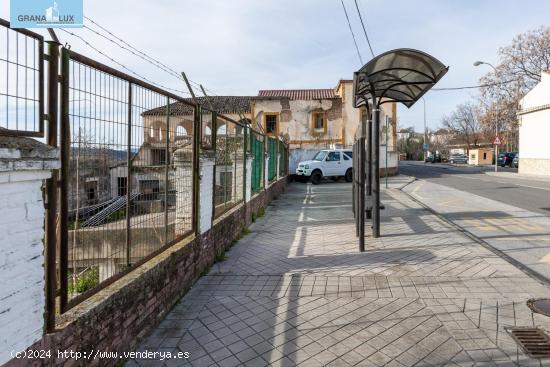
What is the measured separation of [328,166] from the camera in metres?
22.7

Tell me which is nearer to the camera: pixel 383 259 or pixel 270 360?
pixel 270 360

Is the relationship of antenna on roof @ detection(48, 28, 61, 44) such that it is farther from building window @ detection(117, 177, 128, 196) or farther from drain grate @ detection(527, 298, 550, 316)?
drain grate @ detection(527, 298, 550, 316)

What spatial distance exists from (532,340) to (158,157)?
375cm

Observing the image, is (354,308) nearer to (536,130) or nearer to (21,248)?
(21,248)

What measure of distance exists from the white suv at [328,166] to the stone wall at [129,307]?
55.4 ft

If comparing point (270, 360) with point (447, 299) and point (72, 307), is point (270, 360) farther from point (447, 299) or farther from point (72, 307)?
point (447, 299)

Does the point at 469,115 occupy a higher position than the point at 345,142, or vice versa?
the point at 469,115

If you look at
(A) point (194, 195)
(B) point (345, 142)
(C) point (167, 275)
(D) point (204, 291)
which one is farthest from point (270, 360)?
(B) point (345, 142)

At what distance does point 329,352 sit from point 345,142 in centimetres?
2827

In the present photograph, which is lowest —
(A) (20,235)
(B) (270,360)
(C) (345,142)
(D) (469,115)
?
(B) (270,360)


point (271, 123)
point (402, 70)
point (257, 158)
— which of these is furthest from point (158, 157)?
point (271, 123)

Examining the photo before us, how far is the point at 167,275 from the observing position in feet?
14.4

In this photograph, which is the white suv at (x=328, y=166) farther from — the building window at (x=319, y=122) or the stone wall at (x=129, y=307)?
the stone wall at (x=129, y=307)

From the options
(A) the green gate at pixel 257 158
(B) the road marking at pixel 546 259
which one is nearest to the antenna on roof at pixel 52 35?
(B) the road marking at pixel 546 259
